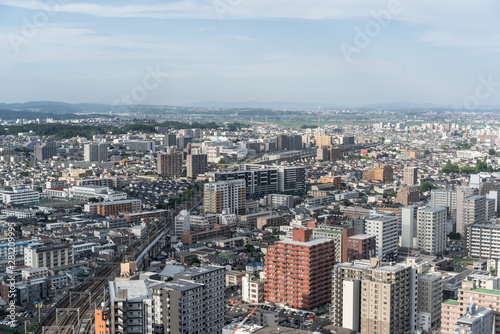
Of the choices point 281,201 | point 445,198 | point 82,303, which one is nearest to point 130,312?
point 82,303

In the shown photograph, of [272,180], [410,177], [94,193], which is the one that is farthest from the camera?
[410,177]

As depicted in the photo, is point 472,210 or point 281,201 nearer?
point 472,210

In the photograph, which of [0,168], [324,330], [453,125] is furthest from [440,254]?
[453,125]

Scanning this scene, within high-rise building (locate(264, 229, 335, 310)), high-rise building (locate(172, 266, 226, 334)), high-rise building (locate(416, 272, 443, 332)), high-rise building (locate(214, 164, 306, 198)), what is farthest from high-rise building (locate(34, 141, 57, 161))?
high-rise building (locate(416, 272, 443, 332))

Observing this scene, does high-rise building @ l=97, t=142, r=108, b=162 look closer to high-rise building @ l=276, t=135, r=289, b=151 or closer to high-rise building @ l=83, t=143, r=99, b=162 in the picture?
high-rise building @ l=83, t=143, r=99, b=162

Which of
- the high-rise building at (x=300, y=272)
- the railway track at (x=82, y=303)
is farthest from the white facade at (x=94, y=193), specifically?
the high-rise building at (x=300, y=272)

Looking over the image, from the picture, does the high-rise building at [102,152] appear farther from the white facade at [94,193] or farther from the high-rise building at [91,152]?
the white facade at [94,193]

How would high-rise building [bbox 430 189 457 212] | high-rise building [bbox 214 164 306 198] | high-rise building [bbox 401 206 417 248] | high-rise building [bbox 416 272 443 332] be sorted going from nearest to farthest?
high-rise building [bbox 416 272 443 332] → high-rise building [bbox 401 206 417 248] → high-rise building [bbox 430 189 457 212] → high-rise building [bbox 214 164 306 198]

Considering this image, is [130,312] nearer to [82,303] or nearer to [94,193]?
[82,303]
